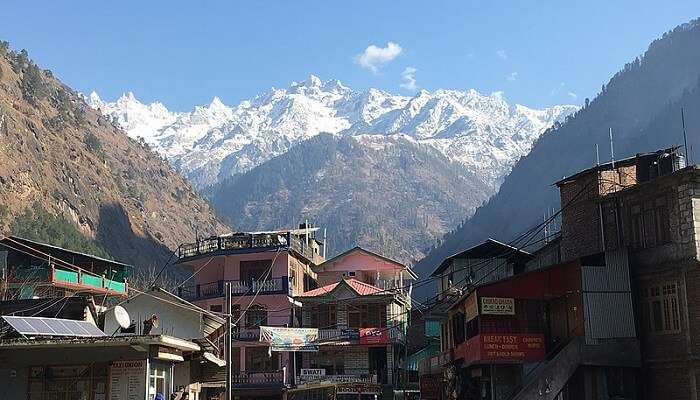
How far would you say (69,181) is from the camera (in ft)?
363

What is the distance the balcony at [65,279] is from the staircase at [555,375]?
28.0 m

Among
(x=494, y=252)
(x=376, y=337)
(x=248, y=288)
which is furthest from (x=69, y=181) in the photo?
(x=494, y=252)

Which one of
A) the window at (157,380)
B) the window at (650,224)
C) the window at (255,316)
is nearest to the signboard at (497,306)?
the window at (650,224)

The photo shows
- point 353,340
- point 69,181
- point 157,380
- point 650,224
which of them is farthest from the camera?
point 69,181

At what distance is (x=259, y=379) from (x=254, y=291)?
6.51 metres

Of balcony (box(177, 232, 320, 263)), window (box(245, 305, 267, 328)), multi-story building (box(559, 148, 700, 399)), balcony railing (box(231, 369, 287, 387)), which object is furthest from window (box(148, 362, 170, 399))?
balcony (box(177, 232, 320, 263))

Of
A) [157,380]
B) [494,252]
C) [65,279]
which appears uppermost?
[494,252]

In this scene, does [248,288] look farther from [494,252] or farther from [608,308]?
[608,308]

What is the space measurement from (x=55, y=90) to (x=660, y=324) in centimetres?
12839

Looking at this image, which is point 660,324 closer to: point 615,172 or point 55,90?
point 615,172

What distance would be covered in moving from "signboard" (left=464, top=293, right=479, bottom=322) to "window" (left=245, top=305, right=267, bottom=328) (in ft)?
93.6

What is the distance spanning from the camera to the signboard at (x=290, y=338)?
54.9 m

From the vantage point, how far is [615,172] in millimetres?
33719

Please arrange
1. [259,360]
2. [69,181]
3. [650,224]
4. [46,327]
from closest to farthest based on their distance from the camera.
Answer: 1. [46,327]
2. [650,224]
3. [259,360]
4. [69,181]
